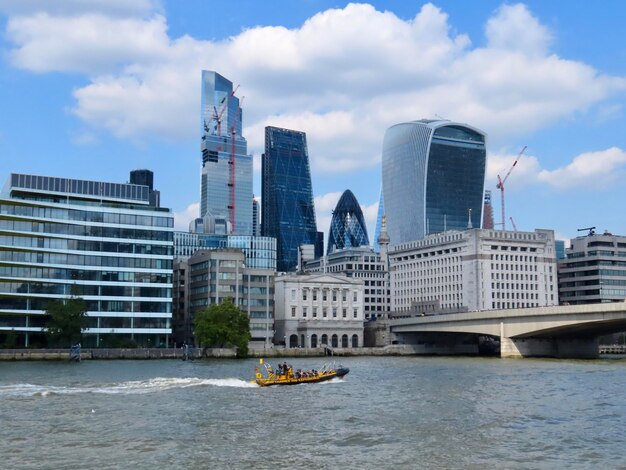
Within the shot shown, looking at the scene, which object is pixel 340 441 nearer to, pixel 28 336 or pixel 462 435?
pixel 462 435

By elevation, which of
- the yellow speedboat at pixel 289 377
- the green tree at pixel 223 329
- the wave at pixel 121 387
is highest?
the green tree at pixel 223 329

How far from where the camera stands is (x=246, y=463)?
42875 mm

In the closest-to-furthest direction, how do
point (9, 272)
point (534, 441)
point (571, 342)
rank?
point (534, 441)
point (9, 272)
point (571, 342)

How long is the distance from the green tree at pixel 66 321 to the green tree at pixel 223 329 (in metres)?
21.9

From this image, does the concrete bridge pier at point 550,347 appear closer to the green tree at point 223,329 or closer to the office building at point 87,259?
the green tree at point 223,329

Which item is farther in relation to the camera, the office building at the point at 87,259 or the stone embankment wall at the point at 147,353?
the office building at the point at 87,259

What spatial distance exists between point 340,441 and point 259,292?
5881 inches

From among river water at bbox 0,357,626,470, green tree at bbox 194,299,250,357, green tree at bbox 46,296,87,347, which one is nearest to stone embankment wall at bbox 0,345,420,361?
green tree at bbox 194,299,250,357

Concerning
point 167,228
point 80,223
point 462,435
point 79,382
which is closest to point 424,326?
point 167,228

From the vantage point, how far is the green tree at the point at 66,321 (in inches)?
5920

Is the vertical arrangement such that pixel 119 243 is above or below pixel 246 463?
above

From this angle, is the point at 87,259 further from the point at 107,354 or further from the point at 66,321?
the point at 107,354

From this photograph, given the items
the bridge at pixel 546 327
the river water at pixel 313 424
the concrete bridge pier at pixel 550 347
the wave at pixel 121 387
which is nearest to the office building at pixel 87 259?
the bridge at pixel 546 327

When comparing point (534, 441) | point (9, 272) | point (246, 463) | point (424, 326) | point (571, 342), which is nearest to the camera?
point (246, 463)
